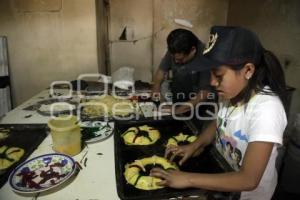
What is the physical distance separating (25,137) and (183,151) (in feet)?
3.28

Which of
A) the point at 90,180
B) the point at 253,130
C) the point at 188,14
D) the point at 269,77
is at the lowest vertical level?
the point at 90,180

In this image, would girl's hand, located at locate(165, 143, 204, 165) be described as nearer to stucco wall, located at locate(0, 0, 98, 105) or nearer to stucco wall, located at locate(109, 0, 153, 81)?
stucco wall, located at locate(0, 0, 98, 105)

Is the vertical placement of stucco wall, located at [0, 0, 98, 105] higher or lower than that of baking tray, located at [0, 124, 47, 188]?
higher

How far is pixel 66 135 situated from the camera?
1309mm

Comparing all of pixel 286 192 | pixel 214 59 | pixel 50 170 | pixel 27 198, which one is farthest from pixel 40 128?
pixel 286 192

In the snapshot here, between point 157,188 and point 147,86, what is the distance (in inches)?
75.4

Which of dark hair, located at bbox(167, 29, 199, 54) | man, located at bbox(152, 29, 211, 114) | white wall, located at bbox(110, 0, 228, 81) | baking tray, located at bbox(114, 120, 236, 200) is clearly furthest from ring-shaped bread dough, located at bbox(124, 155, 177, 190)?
white wall, located at bbox(110, 0, 228, 81)

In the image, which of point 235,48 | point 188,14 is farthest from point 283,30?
point 235,48

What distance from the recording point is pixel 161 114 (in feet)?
6.36

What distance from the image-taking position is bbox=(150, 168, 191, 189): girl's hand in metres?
1.04

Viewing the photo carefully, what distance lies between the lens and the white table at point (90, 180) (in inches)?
41.3

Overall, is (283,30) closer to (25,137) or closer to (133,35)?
(133,35)

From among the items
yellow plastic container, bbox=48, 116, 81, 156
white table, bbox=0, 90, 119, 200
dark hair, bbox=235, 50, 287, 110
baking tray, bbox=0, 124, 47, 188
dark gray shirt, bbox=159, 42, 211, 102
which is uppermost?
dark hair, bbox=235, 50, 287, 110

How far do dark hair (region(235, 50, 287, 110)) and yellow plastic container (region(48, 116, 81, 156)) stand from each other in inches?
35.3
